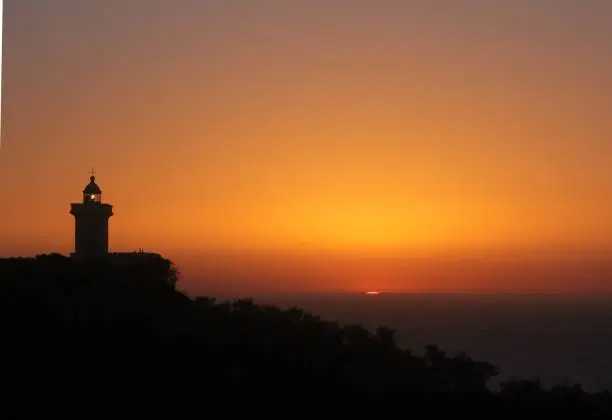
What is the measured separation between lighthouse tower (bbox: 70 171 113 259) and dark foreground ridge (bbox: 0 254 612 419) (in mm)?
779

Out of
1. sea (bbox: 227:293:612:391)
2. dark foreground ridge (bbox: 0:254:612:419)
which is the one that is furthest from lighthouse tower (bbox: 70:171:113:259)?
sea (bbox: 227:293:612:391)

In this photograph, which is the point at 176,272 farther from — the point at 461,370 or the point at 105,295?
the point at 461,370

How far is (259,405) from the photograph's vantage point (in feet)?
108

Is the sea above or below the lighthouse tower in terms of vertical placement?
below

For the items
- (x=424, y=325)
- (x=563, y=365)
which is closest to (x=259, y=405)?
(x=563, y=365)

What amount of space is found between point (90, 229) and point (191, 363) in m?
10.6

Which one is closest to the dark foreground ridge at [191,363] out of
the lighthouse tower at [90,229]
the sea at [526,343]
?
the lighthouse tower at [90,229]

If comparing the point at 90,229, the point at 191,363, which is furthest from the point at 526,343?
the point at 191,363

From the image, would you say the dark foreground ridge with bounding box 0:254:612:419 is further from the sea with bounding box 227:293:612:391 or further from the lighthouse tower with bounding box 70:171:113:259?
the sea with bounding box 227:293:612:391

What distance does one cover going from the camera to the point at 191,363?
35.3 meters

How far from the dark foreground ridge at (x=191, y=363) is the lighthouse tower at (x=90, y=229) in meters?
0.78

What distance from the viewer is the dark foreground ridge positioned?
32.1 meters

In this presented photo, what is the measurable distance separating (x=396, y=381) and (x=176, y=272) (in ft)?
38.0

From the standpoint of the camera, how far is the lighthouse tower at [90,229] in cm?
4366
